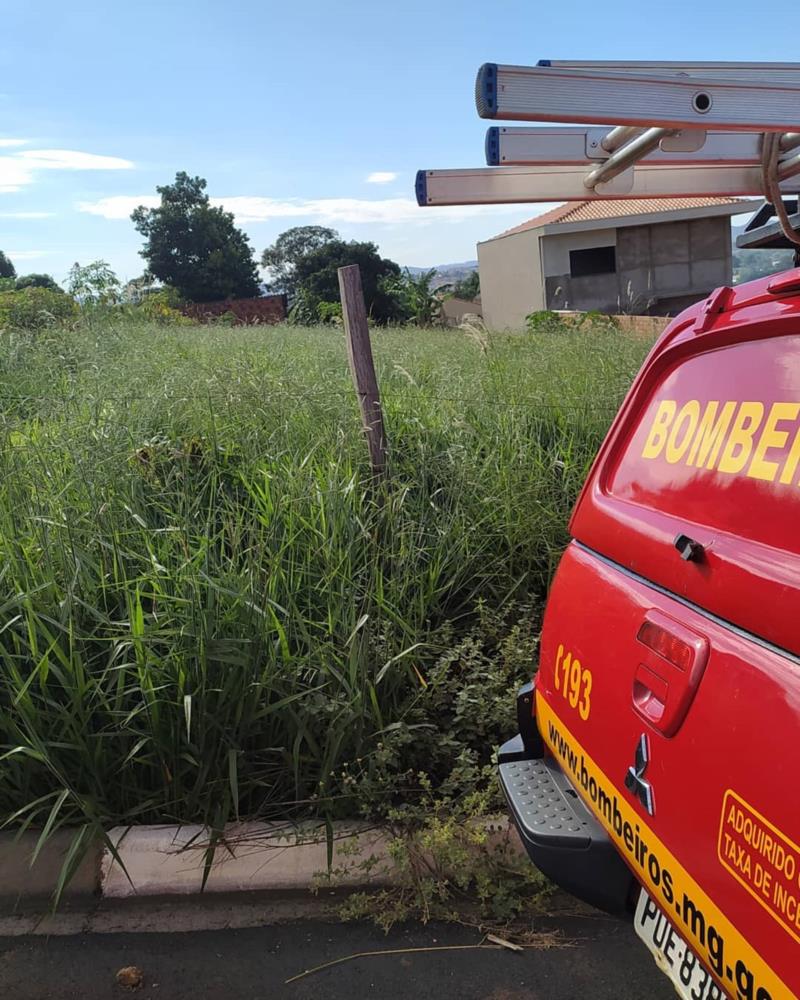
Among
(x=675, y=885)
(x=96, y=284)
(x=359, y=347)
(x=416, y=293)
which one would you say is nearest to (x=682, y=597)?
(x=675, y=885)

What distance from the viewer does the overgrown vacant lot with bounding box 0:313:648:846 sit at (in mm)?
2600

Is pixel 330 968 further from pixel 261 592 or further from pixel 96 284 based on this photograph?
pixel 96 284

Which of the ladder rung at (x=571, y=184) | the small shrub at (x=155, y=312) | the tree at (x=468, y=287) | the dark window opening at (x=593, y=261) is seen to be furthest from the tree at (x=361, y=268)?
the ladder rung at (x=571, y=184)

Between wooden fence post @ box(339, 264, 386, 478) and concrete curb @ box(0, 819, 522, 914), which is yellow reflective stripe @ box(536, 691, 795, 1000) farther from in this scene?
wooden fence post @ box(339, 264, 386, 478)

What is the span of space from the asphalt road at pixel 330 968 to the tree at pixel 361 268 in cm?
3571

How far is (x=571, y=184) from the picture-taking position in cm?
212

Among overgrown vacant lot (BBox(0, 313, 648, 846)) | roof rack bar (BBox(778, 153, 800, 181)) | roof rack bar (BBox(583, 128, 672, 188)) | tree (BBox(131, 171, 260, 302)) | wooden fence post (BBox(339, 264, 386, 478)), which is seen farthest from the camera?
tree (BBox(131, 171, 260, 302))

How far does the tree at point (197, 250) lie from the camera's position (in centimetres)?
5803

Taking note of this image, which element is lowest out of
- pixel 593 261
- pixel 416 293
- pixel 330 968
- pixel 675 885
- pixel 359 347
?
pixel 330 968

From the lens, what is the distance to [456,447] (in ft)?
13.6

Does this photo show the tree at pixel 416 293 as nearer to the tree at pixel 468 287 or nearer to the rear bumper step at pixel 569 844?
the tree at pixel 468 287

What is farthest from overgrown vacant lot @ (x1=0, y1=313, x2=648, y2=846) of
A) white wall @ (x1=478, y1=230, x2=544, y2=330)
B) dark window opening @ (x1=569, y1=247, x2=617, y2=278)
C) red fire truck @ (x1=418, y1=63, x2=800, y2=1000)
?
dark window opening @ (x1=569, y1=247, x2=617, y2=278)

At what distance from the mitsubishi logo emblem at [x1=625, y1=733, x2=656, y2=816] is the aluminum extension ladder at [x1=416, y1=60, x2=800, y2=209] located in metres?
1.15

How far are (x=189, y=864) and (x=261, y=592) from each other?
910mm
